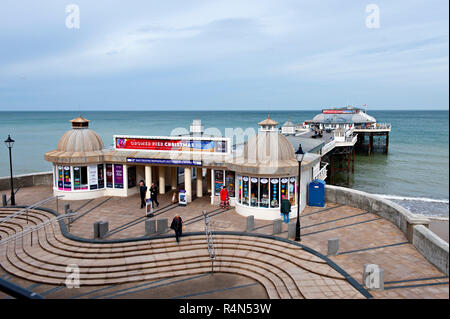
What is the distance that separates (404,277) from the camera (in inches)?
436

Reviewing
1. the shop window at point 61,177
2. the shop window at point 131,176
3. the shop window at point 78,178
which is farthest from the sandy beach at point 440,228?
the shop window at point 61,177

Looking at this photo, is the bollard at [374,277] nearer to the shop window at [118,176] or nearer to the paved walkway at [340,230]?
the paved walkway at [340,230]

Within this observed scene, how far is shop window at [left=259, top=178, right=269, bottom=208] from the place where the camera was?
17.0 metres

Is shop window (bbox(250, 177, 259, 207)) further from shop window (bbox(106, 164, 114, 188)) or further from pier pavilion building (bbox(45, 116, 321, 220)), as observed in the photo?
shop window (bbox(106, 164, 114, 188))

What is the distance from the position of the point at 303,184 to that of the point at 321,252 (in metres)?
6.01

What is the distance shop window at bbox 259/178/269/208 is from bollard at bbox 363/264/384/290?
6.97m

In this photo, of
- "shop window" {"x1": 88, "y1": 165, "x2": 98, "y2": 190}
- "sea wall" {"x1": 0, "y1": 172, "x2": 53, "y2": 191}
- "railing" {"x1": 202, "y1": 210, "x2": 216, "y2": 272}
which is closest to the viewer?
"railing" {"x1": 202, "y1": 210, "x2": 216, "y2": 272}

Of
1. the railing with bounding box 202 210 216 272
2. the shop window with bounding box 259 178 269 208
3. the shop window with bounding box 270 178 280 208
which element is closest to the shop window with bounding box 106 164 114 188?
the railing with bounding box 202 210 216 272

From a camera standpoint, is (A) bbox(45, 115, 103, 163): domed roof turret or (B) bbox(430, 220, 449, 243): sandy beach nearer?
(B) bbox(430, 220, 449, 243): sandy beach

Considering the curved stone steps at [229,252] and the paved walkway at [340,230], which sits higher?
the paved walkway at [340,230]

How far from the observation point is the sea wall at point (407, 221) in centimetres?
1162

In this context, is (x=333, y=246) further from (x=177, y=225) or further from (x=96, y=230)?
(x=96, y=230)

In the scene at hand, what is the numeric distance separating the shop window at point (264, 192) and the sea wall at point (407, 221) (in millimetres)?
4479
